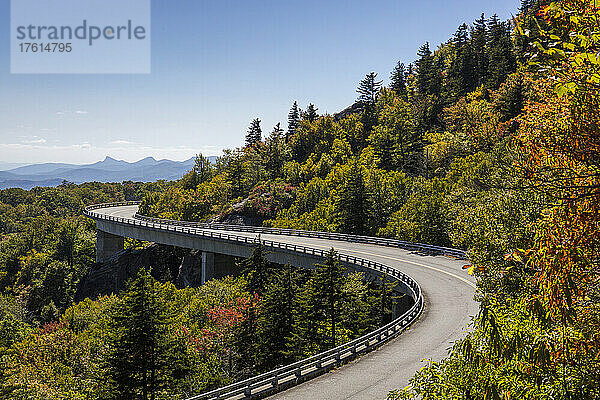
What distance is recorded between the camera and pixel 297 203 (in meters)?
75.7

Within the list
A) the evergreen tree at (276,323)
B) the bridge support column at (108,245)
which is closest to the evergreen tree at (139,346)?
the evergreen tree at (276,323)

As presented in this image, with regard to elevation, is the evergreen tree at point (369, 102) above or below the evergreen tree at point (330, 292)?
above

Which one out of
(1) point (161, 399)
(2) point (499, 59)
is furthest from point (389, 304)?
(2) point (499, 59)

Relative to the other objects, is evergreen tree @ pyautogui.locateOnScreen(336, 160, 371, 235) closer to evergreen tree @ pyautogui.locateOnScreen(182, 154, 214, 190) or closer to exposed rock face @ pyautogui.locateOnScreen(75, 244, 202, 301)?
Result: exposed rock face @ pyautogui.locateOnScreen(75, 244, 202, 301)

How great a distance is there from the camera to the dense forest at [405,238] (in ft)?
18.5

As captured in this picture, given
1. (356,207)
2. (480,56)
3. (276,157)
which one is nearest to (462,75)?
(480,56)

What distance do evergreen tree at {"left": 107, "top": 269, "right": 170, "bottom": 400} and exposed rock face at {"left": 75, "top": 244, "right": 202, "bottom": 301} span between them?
46620mm

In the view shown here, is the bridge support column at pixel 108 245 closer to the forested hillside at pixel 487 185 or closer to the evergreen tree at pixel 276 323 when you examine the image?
the forested hillside at pixel 487 185

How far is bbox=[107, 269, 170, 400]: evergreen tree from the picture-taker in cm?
2305

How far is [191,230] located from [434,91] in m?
72.5

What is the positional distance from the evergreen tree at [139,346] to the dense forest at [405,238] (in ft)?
0.32

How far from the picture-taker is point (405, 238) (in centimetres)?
5069

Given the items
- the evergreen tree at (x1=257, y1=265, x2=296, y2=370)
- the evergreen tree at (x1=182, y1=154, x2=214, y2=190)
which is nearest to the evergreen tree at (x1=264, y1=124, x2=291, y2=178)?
the evergreen tree at (x1=182, y1=154, x2=214, y2=190)

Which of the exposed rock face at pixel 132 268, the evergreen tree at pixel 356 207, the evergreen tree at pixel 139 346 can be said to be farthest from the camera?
the exposed rock face at pixel 132 268
